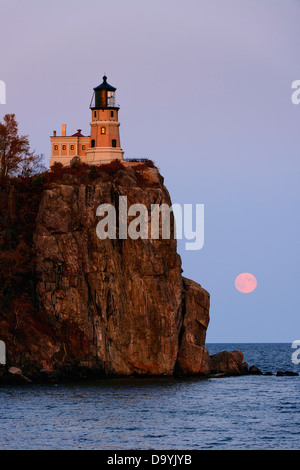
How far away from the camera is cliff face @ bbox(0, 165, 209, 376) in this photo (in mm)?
96375

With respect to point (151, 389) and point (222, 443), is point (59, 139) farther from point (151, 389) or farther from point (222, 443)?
point (222, 443)

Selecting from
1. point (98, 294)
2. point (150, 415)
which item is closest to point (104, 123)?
point (98, 294)

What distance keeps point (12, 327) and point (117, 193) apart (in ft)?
59.8

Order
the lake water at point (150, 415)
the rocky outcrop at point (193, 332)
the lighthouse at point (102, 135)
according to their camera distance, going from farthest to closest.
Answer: the lighthouse at point (102, 135) → the rocky outcrop at point (193, 332) → the lake water at point (150, 415)

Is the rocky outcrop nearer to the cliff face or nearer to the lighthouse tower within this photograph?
the cliff face

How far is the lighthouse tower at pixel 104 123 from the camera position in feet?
378

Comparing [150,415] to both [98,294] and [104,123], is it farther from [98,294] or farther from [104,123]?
[104,123]

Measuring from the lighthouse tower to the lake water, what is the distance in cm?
3163

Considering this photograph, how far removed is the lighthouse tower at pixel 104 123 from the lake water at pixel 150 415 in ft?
104

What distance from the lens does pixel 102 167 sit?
10694 centimetres

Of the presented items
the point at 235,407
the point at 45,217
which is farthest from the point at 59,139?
the point at 235,407

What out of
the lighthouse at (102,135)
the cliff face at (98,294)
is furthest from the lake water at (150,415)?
the lighthouse at (102,135)

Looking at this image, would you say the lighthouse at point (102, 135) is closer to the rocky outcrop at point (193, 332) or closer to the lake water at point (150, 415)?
the rocky outcrop at point (193, 332)
